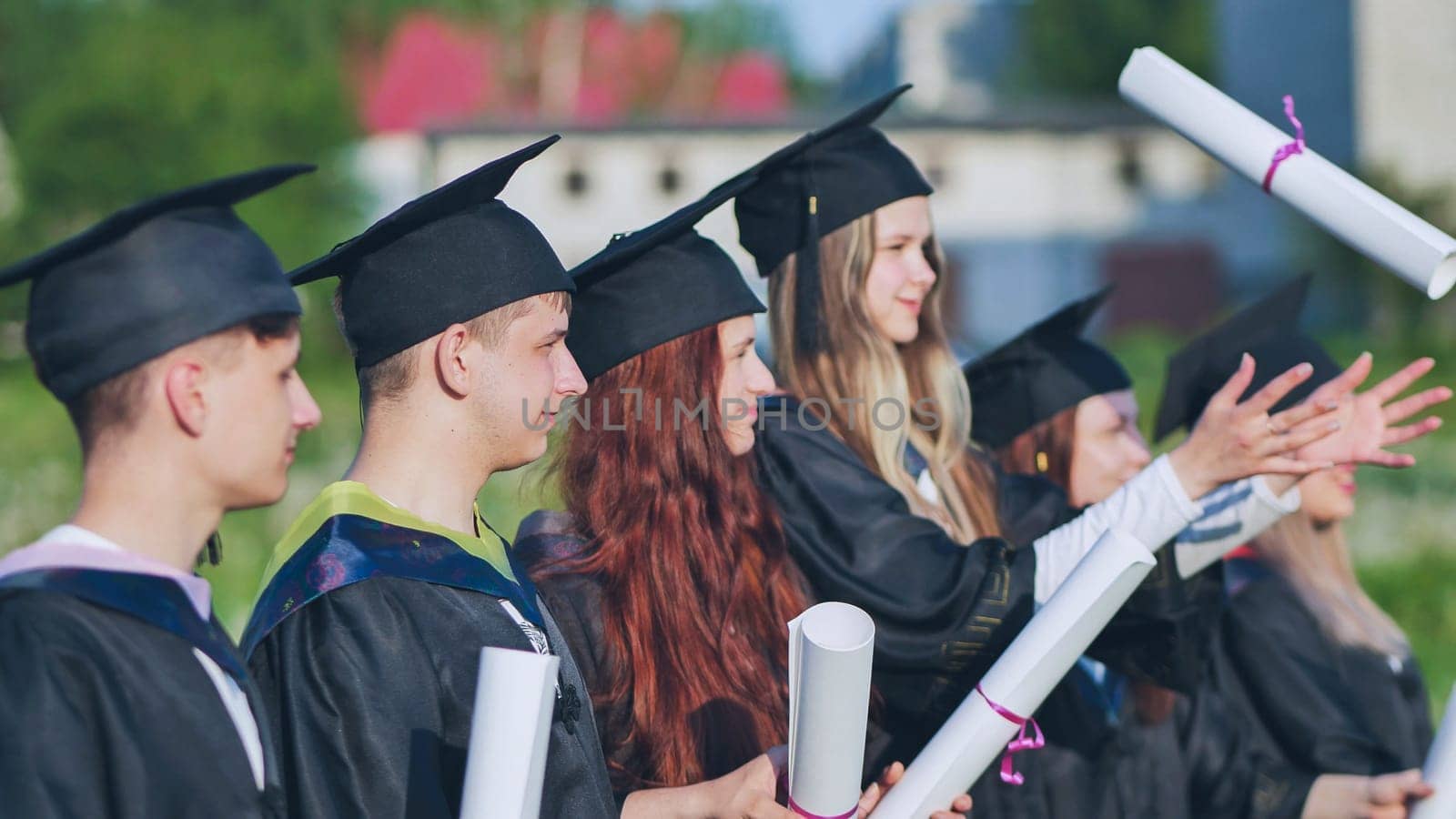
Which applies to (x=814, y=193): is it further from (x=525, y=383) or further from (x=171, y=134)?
(x=171, y=134)

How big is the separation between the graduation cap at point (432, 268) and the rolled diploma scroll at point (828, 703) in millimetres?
736

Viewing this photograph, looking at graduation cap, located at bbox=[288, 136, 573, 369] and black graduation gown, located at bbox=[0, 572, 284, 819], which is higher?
graduation cap, located at bbox=[288, 136, 573, 369]

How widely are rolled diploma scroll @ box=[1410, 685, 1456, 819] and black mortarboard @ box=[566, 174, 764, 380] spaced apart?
1.52m

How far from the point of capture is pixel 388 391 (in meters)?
2.55

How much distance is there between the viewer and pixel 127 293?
77.9 inches

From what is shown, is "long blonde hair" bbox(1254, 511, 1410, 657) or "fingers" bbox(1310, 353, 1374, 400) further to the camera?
"long blonde hair" bbox(1254, 511, 1410, 657)

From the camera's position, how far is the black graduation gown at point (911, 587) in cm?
311

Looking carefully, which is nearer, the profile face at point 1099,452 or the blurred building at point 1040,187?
the profile face at point 1099,452

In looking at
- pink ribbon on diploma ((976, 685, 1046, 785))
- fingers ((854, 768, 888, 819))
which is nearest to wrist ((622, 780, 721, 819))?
fingers ((854, 768, 888, 819))

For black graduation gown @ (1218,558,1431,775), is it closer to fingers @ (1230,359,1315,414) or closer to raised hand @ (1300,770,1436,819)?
raised hand @ (1300,770,1436,819)

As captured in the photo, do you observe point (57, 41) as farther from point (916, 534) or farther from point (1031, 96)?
point (916, 534)

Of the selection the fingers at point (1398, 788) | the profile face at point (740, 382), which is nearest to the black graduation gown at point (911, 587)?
the profile face at point (740, 382)

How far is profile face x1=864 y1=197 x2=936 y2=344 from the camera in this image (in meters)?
3.49

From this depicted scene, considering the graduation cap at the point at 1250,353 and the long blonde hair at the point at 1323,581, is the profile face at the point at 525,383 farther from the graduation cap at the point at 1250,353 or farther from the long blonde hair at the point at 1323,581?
the long blonde hair at the point at 1323,581
